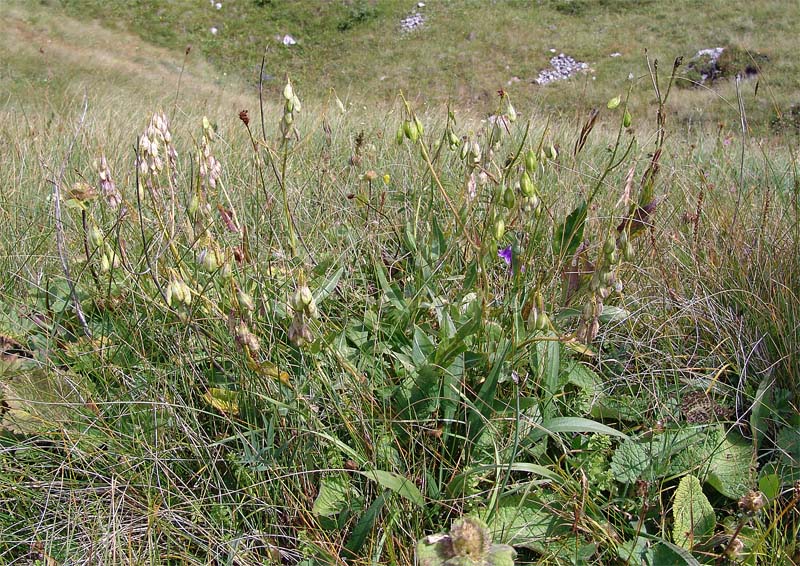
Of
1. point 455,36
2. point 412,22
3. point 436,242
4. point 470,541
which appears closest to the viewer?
point 470,541

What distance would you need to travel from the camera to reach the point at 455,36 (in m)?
21.8

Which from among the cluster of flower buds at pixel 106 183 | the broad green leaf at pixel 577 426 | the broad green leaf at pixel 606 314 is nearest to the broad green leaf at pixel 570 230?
the broad green leaf at pixel 606 314

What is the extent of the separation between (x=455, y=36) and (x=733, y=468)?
22.5m

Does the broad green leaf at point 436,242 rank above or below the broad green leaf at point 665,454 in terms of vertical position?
above

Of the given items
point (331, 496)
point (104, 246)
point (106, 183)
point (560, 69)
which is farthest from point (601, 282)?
point (560, 69)

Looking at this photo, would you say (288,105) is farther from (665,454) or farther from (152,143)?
(665,454)

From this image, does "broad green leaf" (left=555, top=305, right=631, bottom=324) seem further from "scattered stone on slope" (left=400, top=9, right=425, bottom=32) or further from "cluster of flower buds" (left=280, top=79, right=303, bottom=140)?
"scattered stone on slope" (left=400, top=9, right=425, bottom=32)

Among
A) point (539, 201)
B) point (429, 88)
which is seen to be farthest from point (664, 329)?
point (429, 88)

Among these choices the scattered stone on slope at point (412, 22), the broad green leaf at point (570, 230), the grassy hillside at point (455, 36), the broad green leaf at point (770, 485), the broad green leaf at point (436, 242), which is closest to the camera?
the broad green leaf at point (770, 485)

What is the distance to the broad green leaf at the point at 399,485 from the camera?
3.75ft

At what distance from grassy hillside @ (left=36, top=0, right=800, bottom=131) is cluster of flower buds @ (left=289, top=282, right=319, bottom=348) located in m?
16.0

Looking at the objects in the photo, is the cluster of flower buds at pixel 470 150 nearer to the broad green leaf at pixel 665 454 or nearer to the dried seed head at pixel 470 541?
the broad green leaf at pixel 665 454

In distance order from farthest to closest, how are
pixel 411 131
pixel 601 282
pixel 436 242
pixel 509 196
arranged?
pixel 436 242
pixel 411 131
pixel 509 196
pixel 601 282

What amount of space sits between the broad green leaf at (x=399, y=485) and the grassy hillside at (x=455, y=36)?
1600cm
